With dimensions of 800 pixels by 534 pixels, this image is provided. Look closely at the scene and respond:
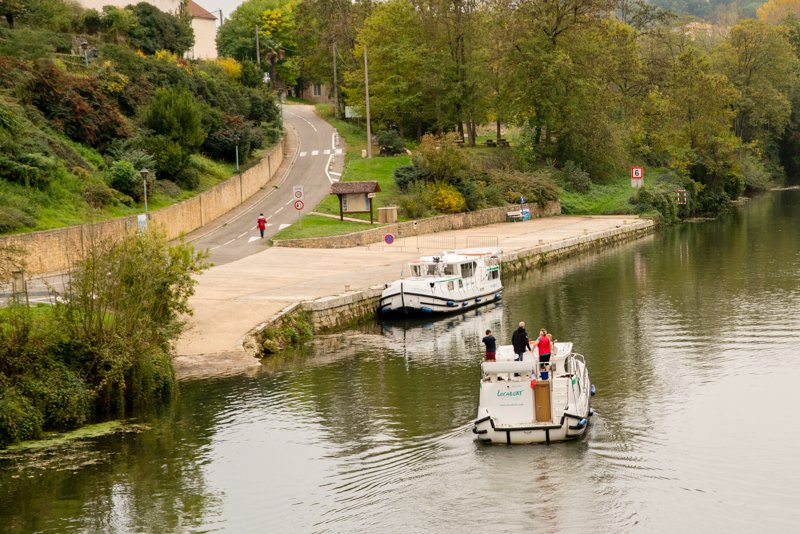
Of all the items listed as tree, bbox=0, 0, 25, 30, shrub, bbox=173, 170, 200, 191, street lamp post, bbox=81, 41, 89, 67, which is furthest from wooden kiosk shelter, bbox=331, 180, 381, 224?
tree, bbox=0, 0, 25, 30

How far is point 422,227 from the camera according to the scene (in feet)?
237

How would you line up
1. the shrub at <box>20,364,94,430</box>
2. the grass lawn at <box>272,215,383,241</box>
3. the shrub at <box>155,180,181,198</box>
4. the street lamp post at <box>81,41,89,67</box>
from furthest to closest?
the street lamp post at <box>81,41,89,67</box>
the shrub at <box>155,180,181,198</box>
the grass lawn at <box>272,215,383,241</box>
the shrub at <box>20,364,94,430</box>

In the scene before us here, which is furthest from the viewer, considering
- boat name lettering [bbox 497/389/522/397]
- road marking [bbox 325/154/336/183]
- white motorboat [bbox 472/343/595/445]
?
road marking [bbox 325/154/336/183]

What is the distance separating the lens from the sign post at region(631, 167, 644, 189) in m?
93.4

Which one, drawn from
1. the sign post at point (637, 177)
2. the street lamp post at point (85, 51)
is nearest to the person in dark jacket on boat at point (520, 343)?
the street lamp post at point (85, 51)

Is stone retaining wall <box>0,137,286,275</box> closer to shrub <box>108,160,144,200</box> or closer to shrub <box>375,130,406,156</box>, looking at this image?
shrub <box>108,160,144,200</box>

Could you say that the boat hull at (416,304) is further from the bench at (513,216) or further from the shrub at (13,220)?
the bench at (513,216)

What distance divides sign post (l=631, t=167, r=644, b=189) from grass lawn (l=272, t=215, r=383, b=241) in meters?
33.1

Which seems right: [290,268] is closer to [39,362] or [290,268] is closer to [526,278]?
[526,278]

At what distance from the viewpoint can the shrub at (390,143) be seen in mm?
92812

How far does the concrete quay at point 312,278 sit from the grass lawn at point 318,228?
7.20 ft

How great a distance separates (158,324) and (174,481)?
390 inches

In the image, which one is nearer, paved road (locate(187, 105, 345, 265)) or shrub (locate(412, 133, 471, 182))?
paved road (locate(187, 105, 345, 265))

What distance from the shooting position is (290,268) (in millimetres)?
54656
